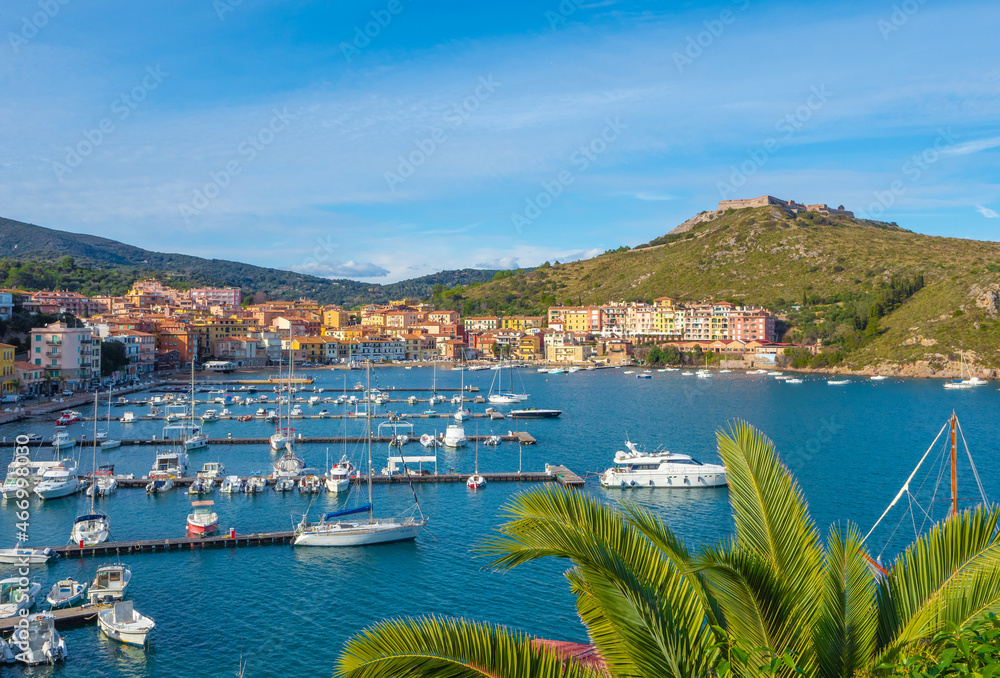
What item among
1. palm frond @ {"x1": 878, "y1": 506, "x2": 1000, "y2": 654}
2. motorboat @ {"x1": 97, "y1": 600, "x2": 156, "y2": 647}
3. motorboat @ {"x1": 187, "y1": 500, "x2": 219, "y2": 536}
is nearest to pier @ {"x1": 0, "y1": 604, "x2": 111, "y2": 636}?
motorboat @ {"x1": 97, "y1": 600, "x2": 156, "y2": 647}

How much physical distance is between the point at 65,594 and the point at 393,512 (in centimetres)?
918

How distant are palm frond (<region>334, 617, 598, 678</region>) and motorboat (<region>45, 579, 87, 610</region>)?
43.9 feet

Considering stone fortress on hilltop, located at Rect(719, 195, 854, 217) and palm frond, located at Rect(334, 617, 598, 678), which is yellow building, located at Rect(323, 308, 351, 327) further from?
palm frond, located at Rect(334, 617, 598, 678)

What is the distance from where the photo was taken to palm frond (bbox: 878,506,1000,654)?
11.9ft

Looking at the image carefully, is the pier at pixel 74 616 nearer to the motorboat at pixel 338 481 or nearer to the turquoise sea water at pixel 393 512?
the turquoise sea water at pixel 393 512

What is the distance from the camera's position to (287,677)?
11680 millimetres

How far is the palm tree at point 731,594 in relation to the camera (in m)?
3.45

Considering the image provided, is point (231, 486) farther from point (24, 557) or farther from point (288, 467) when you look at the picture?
point (24, 557)

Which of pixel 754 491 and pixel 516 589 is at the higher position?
pixel 754 491

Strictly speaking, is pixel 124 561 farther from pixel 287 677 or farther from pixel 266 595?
pixel 287 677

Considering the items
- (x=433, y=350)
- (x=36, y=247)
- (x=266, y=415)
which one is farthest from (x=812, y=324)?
(x=36, y=247)

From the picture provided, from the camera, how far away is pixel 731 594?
3.95 metres

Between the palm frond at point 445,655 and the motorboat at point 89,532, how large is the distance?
17.3 meters

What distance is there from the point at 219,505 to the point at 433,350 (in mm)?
74150
